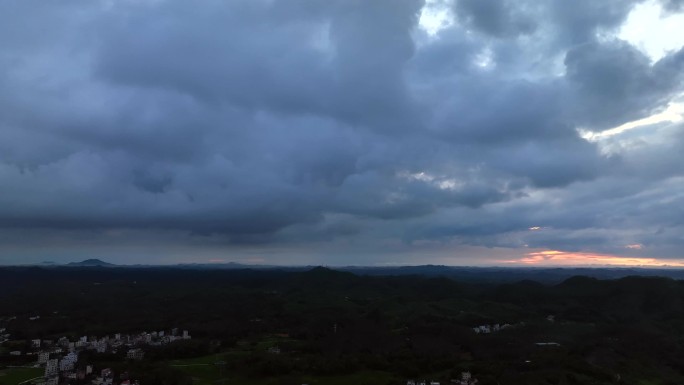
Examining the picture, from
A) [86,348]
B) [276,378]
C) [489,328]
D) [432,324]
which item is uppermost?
[432,324]

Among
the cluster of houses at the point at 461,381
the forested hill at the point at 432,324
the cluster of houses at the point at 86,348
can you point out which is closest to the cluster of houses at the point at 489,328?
the forested hill at the point at 432,324

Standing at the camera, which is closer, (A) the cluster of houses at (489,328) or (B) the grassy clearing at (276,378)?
(B) the grassy clearing at (276,378)

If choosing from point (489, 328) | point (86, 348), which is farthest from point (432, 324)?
point (86, 348)

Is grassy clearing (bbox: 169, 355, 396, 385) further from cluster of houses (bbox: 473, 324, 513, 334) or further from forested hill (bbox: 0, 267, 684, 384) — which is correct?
cluster of houses (bbox: 473, 324, 513, 334)

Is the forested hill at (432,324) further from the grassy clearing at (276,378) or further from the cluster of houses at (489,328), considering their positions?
the grassy clearing at (276,378)

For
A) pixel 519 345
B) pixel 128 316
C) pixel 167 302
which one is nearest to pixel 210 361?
pixel 519 345

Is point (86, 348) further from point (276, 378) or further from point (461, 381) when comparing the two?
point (461, 381)

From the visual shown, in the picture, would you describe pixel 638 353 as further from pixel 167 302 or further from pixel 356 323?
pixel 167 302

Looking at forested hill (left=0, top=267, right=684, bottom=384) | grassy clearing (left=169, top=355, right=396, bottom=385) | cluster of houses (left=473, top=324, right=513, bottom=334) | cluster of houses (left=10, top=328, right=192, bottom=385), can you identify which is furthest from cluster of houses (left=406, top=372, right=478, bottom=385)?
cluster of houses (left=473, top=324, right=513, bottom=334)

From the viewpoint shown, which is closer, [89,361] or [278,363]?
[278,363]
